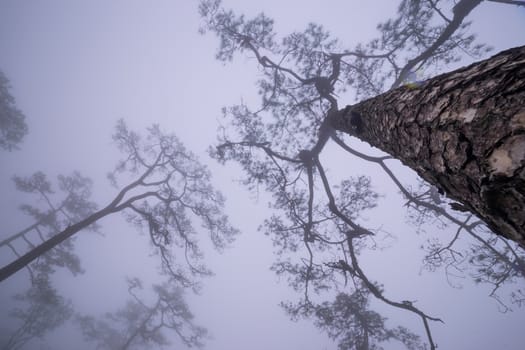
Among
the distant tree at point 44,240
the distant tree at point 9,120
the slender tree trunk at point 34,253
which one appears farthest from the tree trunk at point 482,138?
the distant tree at point 9,120

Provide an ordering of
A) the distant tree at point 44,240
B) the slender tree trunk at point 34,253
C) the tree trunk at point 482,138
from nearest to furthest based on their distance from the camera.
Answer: the tree trunk at point 482,138
the slender tree trunk at point 34,253
the distant tree at point 44,240

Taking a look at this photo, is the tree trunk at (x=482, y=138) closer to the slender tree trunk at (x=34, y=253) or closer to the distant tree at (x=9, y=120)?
the slender tree trunk at (x=34, y=253)

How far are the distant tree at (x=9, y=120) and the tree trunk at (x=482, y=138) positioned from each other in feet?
71.2

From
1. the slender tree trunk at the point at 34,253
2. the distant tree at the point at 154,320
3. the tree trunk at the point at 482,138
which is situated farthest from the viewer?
the distant tree at the point at 154,320

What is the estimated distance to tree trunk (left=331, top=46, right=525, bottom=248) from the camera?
611mm

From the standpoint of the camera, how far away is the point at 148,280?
14712 cm

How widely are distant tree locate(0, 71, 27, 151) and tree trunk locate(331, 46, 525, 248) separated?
21698mm

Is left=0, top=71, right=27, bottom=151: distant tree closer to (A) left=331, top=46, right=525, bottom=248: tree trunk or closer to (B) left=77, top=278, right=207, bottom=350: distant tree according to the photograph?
(B) left=77, top=278, right=207, bottom=350: distant tree

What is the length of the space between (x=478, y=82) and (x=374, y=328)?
880cm

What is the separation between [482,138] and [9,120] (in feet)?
72.9

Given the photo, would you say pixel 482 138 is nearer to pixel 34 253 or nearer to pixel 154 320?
pixel 34 253

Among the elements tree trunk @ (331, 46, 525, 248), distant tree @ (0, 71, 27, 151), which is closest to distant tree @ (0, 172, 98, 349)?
distant tree @ (0, 71, 27, 151)

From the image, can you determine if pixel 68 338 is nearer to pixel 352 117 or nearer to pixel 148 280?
pixel 148 280

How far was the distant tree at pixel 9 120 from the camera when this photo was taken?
14.8 metres
